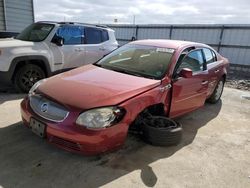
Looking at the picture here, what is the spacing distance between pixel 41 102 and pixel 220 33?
11.4 metres

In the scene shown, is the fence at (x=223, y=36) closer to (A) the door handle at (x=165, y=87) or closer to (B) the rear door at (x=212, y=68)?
(B) the rear door at (x=212, y=68)

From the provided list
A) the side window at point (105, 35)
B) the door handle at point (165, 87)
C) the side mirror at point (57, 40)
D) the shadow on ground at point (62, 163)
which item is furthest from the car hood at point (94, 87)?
the side window at point (105, 35)

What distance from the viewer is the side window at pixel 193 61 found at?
4508mm

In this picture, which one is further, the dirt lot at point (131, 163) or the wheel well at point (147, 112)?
the wheel well at point (147, 112)

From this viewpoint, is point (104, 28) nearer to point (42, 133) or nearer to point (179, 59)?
point (179, 59)

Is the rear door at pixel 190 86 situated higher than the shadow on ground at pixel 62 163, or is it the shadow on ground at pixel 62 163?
the rear door at pixel 190 86

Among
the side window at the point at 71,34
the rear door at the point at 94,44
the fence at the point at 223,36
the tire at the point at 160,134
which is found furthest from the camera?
the fence at the point at 223,36

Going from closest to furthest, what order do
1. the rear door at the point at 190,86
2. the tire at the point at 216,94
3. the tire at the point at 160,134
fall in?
the tire at the point at 160,134 → the rear door at the point at 190,86 → the tire at the point at 216,94

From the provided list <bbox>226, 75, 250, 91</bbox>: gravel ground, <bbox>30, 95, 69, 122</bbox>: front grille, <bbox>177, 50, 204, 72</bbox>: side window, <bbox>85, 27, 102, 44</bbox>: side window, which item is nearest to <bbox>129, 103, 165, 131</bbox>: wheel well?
Result: <bbox>177, 50, 204, 72</bbox>: side window

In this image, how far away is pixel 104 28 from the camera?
26.3 feet

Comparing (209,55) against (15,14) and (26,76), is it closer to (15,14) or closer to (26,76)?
(26,76)

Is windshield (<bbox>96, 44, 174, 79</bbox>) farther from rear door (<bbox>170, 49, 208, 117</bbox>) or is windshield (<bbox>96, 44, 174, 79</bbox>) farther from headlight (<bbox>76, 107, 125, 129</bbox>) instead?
headlight (<bbox>76, 107, 125, 129</bbox>)

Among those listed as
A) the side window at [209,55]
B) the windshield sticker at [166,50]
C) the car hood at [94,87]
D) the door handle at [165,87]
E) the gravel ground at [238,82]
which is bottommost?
the gravel ground at [238,82]

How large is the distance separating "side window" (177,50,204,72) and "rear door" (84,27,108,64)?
133 inches
